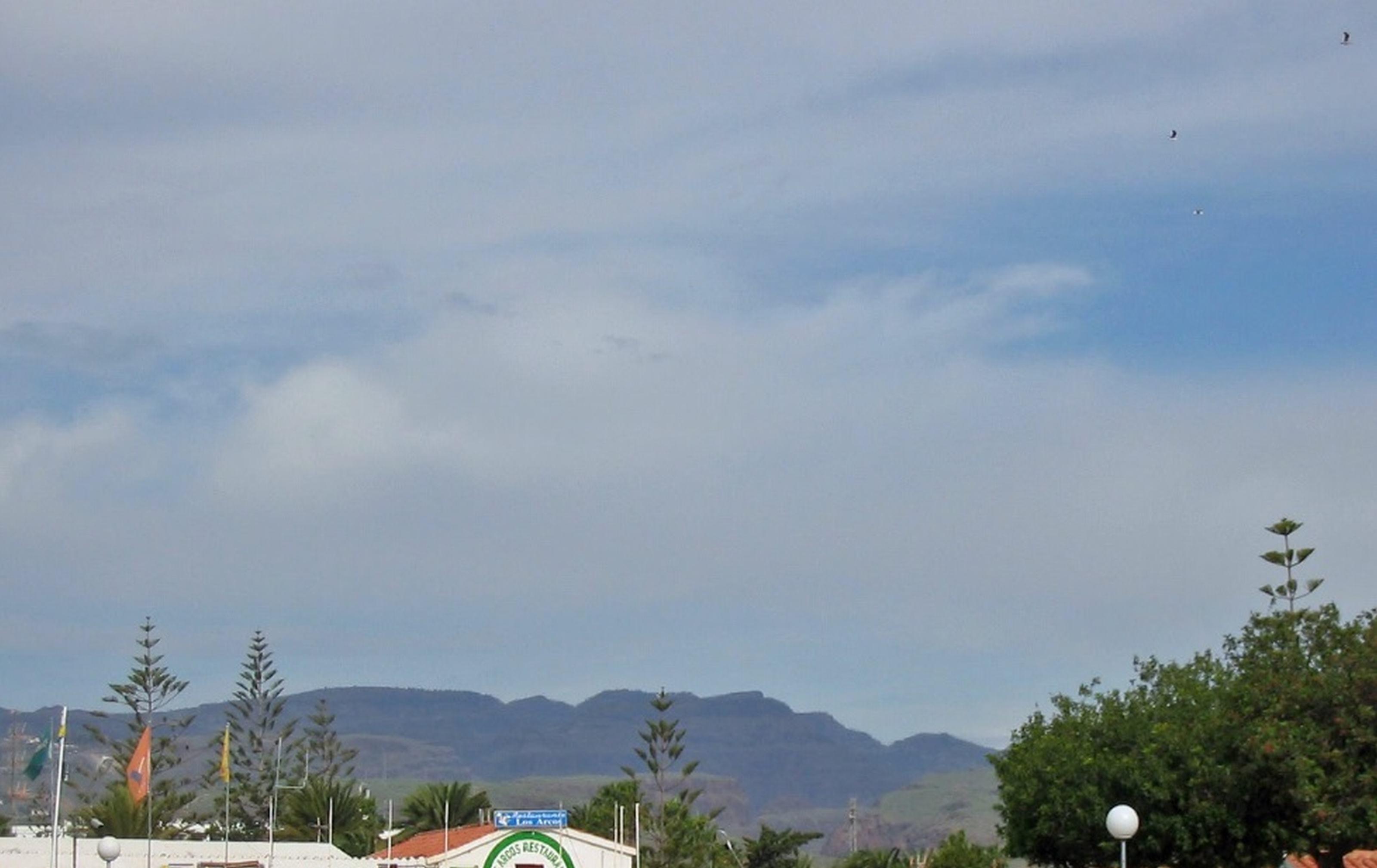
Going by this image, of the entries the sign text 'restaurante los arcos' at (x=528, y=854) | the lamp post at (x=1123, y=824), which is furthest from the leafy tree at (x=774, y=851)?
the lamp post at (x=1123, y=824)

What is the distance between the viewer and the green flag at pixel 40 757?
39781 mm

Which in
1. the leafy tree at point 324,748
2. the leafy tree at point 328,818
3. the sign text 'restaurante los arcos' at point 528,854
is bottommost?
the sign text 'restaurante los arcos' at point 528,854

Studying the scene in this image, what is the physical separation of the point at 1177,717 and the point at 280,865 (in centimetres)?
2285

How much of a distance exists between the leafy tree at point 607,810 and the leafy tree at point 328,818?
10.4 metres

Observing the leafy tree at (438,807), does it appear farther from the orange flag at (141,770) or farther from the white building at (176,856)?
the orange flag at (141,770)

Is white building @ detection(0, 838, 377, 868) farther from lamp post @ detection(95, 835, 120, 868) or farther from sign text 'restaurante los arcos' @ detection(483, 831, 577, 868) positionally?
lamp post @ detection(95, 835, 120, 868)

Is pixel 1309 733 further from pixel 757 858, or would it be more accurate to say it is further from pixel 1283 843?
pixel 757 858

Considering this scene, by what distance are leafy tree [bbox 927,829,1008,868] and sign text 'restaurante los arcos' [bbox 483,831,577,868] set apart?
29.4 metres

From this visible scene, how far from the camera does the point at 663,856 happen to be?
75.1 m

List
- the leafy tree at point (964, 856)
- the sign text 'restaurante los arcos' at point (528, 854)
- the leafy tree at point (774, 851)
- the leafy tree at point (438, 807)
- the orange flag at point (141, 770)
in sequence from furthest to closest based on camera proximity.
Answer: the leafy tree at point (774, 851)
the leafy tree at point (438, 807)
the leafy tree at point (964, 856)
the orange flag at point (141, 770)
the sign text 'restaurante los arcos' at point (528, 854)

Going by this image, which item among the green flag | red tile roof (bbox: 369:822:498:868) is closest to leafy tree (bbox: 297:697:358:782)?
red tile roof (bbox: 369:822:498:868)

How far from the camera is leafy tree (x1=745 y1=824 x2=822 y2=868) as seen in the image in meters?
88.4

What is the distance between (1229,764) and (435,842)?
92.1ft

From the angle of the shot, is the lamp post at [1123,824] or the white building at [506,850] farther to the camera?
the white building at [506,850]
